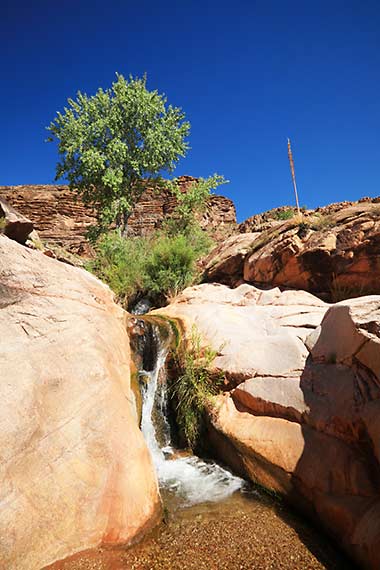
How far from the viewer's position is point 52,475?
259 centimetres

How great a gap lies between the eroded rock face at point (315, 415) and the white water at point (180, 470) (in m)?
0.25

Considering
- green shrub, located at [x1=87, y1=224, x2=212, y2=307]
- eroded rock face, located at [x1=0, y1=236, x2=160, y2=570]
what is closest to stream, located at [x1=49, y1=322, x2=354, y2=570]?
eroded rock face, located at [x1=0, y1=236, x2=160, y2=570]

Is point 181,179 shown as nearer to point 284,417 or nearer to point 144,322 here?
point 144,322

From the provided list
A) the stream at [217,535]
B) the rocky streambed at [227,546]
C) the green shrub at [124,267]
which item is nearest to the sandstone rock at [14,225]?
the green shrub at [124,267]

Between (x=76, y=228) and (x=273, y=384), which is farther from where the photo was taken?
(x=76, y=228)

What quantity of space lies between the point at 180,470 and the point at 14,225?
19.0 feet

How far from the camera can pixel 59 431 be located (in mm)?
2803

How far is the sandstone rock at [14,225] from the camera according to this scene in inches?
265

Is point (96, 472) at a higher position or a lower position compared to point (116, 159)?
lower

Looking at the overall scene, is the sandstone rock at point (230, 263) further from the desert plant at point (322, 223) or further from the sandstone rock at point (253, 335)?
the sandstone rock at point (253, 335)

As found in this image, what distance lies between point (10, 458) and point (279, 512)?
8.21 feet

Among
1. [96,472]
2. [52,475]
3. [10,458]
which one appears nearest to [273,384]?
[96,472]

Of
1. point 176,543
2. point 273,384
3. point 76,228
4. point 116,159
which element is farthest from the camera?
point 76,228

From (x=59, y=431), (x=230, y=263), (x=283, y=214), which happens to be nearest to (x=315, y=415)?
(x=59, y=431)
